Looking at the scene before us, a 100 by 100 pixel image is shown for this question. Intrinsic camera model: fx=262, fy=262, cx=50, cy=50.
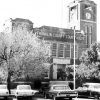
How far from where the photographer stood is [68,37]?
4656 cm

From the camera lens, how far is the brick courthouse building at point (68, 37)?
44.2 metres

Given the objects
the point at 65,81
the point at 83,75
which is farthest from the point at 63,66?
the point at 83,75

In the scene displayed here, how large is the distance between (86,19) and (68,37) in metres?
9.98

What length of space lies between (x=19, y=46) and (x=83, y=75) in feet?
41.6

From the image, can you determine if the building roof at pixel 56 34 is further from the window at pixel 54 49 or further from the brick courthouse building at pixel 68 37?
the window at pixel 54 49

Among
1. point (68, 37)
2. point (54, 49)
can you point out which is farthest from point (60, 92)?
point (68, 37)

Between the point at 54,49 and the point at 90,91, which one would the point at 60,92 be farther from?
the point at 54,49

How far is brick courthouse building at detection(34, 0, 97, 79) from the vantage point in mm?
44250

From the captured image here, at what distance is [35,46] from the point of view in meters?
30.0

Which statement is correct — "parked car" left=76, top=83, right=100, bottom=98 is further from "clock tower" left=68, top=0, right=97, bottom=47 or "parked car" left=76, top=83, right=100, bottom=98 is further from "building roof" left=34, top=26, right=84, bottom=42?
"clock tower" left=68, top=0, right=97, bottom=47

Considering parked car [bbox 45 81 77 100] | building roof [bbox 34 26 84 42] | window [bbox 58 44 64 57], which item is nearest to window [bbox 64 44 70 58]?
window [bbox 58 44 64 57]

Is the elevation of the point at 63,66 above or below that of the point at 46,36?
below

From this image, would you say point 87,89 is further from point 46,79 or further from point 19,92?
point 46,79

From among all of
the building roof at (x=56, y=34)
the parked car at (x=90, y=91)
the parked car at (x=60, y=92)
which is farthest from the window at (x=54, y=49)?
the parked car at (x=60, y=92)
